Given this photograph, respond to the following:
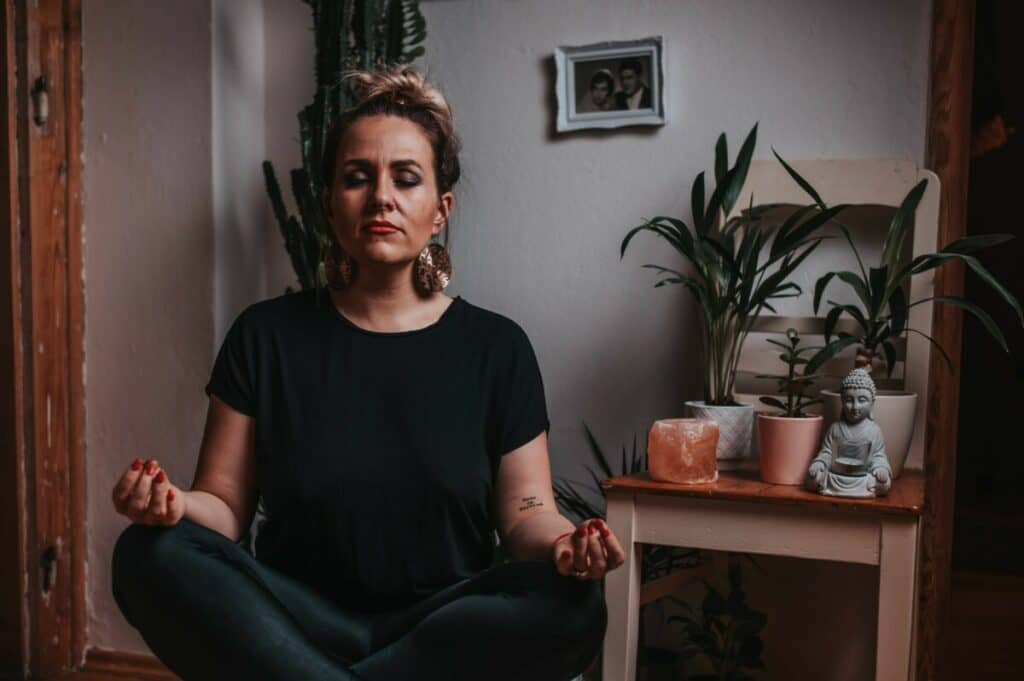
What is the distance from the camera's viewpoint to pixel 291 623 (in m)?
1.30

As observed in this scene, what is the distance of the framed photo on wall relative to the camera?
2.09m

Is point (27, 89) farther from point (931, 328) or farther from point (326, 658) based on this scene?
point (931, 328)

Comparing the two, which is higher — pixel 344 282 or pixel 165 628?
pixel 344 282

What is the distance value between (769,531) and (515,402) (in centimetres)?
47

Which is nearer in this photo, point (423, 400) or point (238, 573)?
point (238, 573)

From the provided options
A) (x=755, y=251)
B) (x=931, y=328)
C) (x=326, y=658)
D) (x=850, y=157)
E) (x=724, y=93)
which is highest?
(x=724, y=93)

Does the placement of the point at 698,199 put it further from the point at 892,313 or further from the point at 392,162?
the point at 392,162

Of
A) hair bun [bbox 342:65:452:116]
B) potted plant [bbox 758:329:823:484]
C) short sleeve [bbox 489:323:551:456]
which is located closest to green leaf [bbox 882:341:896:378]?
potted plant [bbox 758:329:823:484]

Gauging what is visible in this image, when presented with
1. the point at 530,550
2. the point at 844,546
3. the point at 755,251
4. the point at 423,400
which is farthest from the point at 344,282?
the point at 844,546

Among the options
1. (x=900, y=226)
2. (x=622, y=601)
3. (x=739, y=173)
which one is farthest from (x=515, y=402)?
(x=900, y=226)

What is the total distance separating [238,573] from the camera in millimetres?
1296

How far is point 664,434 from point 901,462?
435 mm

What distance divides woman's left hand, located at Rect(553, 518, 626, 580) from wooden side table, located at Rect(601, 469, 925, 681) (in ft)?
1.27

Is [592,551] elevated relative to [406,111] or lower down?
lower down
